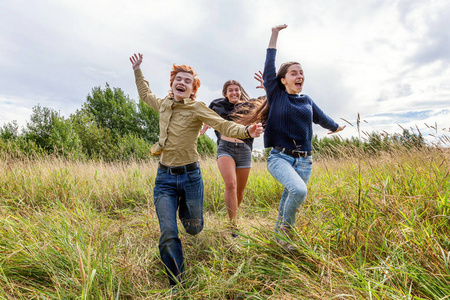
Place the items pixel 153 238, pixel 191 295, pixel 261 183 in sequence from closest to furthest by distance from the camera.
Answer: pixel 191 295
pixel 153 238
pixel 261 183

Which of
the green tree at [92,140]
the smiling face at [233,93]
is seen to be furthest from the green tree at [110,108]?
the smiling face at [233,93]

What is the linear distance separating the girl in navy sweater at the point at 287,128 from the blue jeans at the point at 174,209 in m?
0.83

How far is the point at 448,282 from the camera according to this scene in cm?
188

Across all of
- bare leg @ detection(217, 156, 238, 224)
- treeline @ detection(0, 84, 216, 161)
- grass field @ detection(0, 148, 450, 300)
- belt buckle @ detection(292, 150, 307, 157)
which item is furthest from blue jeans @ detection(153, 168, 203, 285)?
treeline @ detection(0, 84, 216, 161)

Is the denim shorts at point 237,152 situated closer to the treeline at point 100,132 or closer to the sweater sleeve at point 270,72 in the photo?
the sweater sleeve at point 270,72

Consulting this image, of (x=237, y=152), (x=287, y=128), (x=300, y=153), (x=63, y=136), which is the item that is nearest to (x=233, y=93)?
(x=237, y=152)

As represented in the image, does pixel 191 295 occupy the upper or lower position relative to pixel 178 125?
lower

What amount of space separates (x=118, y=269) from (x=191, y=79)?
2029mm

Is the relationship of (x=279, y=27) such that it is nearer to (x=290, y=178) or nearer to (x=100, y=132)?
(x=290, y=178)

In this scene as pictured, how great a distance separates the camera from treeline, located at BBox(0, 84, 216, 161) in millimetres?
22048

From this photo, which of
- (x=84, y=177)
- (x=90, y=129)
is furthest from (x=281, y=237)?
(x=90, y=129)

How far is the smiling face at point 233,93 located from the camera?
13.8 ft

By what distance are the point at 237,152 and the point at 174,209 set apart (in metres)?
1.36

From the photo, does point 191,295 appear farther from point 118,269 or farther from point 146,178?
point 146,178
